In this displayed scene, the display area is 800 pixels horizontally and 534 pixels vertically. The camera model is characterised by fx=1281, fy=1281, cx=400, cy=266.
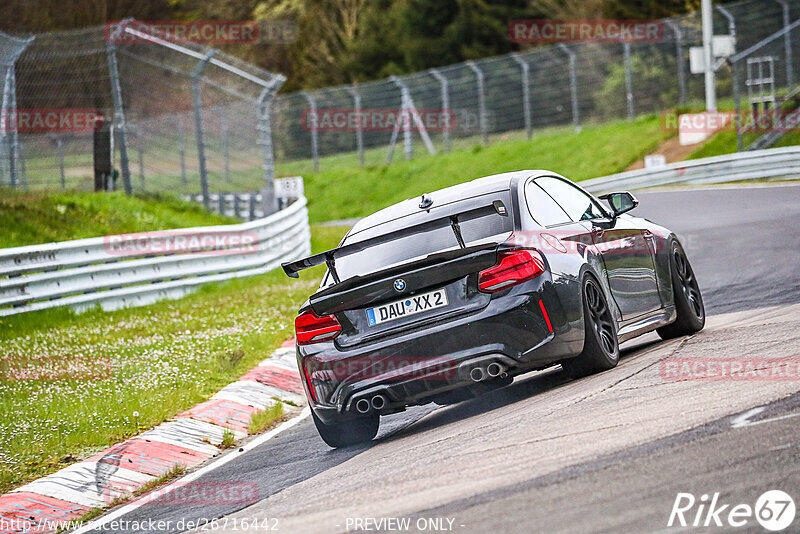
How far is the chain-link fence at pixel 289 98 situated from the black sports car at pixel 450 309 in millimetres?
13112

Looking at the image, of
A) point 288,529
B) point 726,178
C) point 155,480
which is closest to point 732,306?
point 155,480

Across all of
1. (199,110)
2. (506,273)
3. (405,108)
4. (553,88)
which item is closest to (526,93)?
(553,88)

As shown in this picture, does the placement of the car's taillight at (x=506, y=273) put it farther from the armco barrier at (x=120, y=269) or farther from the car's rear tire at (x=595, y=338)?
the armco barrier at (x=120, y=269)

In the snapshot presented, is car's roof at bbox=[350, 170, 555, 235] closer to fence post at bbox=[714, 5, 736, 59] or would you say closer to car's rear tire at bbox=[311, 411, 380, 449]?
car's rear tire at bbox=[311, 411, 380, 449]

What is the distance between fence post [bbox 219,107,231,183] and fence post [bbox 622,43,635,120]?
47.6ft

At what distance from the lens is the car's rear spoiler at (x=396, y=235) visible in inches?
295

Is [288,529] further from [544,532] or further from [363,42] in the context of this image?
[363,42]

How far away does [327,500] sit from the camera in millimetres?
5980

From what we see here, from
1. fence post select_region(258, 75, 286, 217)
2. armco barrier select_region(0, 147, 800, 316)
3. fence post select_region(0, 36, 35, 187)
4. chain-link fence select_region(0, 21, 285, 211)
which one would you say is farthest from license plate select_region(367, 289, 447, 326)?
fence post select_region(258, 75, 286, 217)

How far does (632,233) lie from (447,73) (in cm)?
2956

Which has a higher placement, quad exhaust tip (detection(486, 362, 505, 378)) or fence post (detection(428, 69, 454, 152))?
fence post (detection(428, 69, 454, 152))

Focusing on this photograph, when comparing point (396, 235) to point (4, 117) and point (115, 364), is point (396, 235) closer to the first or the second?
Answer: point (115, 364)

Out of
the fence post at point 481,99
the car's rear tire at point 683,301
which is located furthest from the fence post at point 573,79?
the car's rear tire at point 683,301

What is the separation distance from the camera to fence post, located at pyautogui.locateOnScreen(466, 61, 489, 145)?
36.4m
